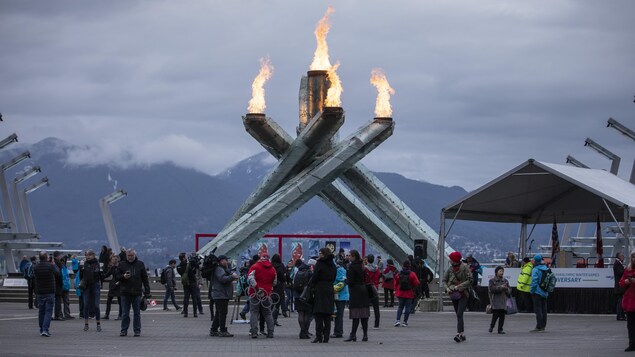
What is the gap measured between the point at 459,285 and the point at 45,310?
8.48 metres

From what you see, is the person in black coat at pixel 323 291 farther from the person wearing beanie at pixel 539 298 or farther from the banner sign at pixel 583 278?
the banner sign at pixel 583 278

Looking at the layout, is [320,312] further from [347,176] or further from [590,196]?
[347,176]

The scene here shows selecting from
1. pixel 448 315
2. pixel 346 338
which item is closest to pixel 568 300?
Result: pixel 448 315

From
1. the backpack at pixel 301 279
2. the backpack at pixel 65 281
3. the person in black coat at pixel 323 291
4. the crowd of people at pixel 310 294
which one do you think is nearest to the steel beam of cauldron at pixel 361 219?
the backpack at pixel 65 281

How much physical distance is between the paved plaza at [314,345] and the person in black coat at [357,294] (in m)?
0.47

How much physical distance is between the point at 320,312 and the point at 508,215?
18.8m

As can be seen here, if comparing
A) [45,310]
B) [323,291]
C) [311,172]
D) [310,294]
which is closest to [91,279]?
[45,310]

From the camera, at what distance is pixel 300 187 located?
159 ft

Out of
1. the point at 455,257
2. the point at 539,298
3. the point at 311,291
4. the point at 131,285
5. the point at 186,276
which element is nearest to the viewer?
the point at 455,257

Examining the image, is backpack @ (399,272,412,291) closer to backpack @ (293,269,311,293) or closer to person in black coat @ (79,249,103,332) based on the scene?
backpack @ (293,269,311,293)

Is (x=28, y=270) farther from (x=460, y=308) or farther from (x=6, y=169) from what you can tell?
(x=6, y=169)

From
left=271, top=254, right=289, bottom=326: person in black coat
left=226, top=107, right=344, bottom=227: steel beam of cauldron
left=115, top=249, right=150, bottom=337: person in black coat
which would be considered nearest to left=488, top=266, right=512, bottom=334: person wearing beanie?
left=271, top=254, right=289, bottom=326: person in black coat

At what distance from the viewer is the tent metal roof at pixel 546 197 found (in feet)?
115

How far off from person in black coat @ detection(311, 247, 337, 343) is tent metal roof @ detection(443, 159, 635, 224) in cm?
1212
